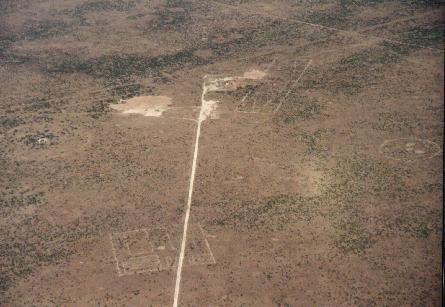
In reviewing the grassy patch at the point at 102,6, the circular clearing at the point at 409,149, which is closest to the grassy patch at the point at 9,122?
the grassy patch at the point at 102,6

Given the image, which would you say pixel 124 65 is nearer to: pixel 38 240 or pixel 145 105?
pixel 145 105

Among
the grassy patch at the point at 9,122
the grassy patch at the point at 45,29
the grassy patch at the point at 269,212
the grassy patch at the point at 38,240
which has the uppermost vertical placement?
the grassy patch at the point at 45,29

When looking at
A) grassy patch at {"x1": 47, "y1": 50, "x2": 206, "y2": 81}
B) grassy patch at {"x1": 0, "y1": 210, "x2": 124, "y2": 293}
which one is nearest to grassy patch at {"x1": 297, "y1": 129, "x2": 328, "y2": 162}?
grassy patch at {"x1": 0, "y1": 210, "x2": 124, "y2": 293}

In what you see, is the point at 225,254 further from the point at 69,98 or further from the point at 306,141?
the point at 69,98

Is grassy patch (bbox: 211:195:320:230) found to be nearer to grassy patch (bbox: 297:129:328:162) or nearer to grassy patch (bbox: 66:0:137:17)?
grassy patch (bbox: 297:129:328:162)

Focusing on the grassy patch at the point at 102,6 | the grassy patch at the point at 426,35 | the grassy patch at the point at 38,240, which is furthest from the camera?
the grassy patch at the point at 102,6

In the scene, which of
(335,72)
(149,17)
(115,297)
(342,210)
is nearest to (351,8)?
(335,72)

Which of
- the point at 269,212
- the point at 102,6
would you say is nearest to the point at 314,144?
the point at 269,212

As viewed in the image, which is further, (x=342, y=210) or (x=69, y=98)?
(x=69, y=98)

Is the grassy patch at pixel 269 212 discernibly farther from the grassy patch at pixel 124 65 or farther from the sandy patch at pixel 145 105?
the grassy patch at pixel 124 65
